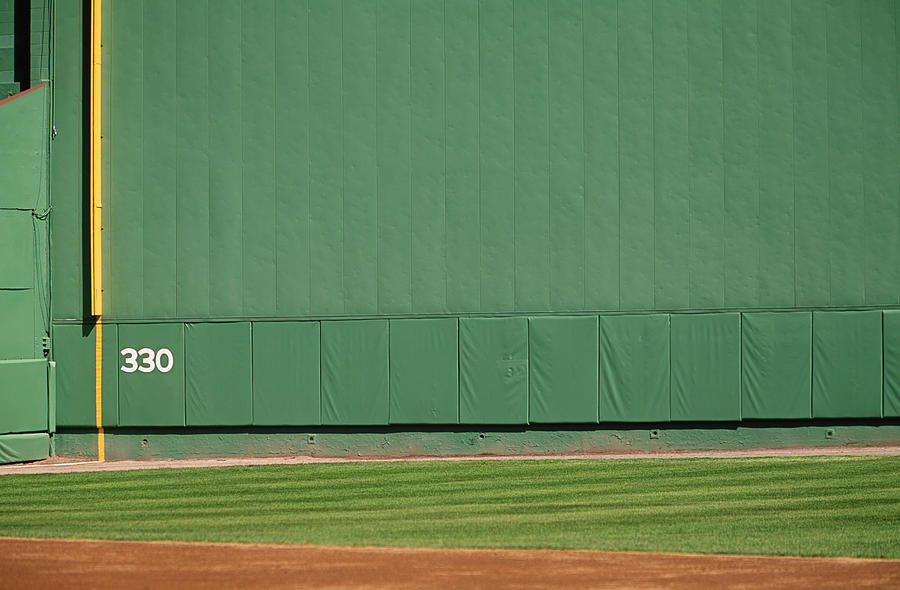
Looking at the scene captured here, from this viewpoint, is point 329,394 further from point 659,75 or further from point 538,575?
point 538,575

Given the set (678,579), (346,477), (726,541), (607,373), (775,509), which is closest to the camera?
(678,579)

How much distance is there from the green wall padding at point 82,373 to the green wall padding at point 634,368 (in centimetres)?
1008

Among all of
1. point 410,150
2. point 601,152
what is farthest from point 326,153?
point 601,152

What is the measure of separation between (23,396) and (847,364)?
54.0 ft

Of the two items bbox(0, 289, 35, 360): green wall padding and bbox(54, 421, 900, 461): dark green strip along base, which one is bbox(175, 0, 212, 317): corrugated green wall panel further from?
bbox(0, 289, 35, 360): green wall padding

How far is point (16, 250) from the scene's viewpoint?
21.5 m

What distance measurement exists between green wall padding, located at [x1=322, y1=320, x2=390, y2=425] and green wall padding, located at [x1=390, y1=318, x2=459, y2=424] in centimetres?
23

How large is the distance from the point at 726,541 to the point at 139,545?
6.54 m

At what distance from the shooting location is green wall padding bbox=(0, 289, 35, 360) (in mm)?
21328

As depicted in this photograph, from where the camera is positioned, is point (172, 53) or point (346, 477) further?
point (172, 53)

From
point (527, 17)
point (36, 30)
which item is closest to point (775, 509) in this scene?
point (527, 17)

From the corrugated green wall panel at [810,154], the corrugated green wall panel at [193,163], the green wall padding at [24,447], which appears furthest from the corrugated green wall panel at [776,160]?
the green wall padding at [24,447]

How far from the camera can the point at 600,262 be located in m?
21.8

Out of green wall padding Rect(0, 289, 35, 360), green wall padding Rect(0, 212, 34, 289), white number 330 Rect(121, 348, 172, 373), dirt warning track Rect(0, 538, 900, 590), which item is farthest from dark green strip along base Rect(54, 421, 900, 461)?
dirt warning track Rect(0, 538, 900, 590)
